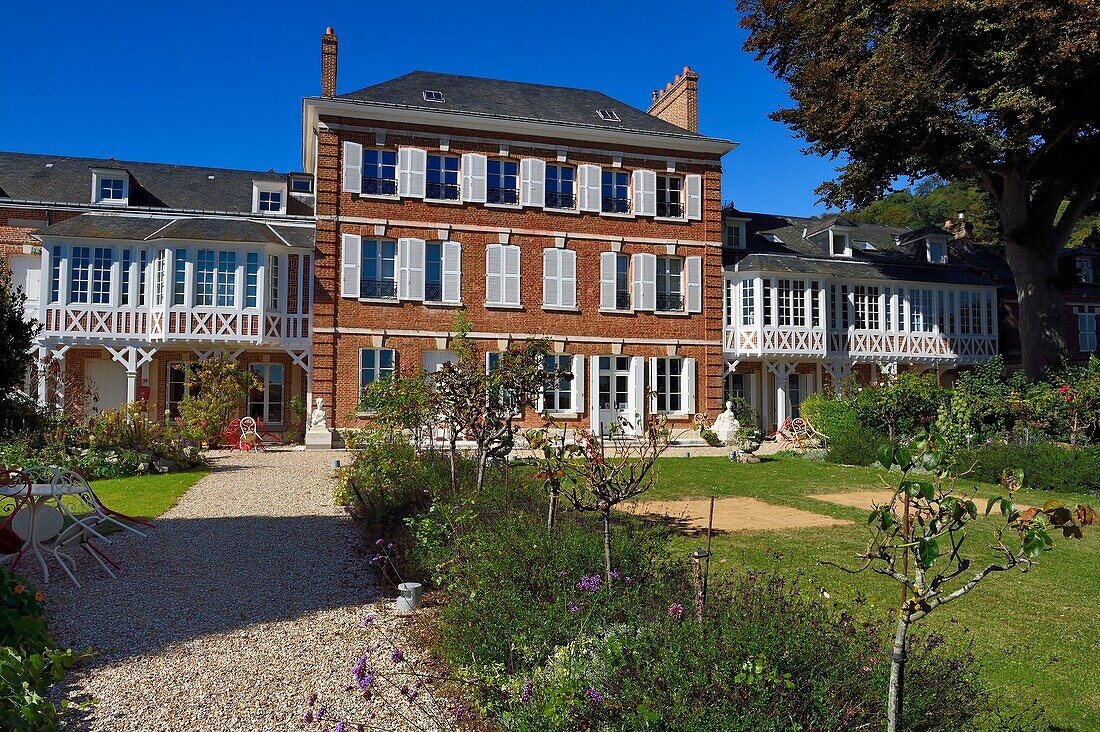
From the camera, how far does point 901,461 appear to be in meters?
2.12

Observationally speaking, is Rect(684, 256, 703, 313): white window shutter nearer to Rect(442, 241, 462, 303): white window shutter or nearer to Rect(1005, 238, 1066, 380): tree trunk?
Rect(442, 241, 462, 303): white window shutter

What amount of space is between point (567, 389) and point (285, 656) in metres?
16.2

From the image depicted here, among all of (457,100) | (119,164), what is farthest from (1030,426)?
(119,164)

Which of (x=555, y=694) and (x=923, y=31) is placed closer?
(x=555, y=694)

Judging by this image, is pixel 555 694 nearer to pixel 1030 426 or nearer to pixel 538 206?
pixel 1030 426

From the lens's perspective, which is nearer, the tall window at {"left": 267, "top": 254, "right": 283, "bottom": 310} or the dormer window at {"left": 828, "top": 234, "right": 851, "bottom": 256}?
the tall window at {"left": 267, "top": 254, "right": 283, "bottom": 310}

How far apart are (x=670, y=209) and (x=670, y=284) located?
86.2 inches

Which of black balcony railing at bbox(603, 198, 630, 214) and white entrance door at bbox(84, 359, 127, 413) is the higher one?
black balcony railing at bbox(603, 198, 630, 214)

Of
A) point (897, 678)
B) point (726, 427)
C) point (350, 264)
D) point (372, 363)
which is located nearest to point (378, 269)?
point (350, 264)

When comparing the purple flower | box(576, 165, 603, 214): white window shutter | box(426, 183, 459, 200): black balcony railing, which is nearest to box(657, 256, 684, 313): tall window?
box(576, 165, 603, 214): white window shutter

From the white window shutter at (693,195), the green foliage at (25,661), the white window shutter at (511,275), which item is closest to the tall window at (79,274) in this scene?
the white window shutter at (511,275)

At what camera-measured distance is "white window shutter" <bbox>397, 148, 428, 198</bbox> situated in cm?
1939

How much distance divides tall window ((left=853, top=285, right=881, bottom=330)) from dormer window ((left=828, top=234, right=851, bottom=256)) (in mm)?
1910

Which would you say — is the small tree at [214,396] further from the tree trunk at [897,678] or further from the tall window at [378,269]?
the tree trunk at [897,678]
